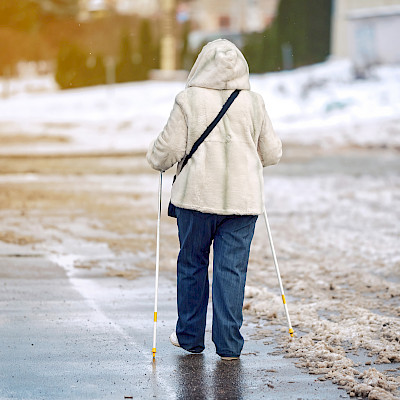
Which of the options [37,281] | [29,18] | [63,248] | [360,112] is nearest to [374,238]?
[63,248]

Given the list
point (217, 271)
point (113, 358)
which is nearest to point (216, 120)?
Answer: point (217, 271)

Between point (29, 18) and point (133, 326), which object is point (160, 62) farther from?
point (133, 326)

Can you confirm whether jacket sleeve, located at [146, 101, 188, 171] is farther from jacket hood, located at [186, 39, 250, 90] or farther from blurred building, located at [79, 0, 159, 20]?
blurred building, located at [79, 0, 159, 20]

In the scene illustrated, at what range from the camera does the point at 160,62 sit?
3122 cm

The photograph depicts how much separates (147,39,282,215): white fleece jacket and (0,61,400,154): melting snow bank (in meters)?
20.1

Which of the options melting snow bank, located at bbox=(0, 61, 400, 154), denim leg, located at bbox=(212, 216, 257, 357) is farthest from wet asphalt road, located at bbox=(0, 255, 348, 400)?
melting snow bank, located at bbox=(0, 61, 400, 154)

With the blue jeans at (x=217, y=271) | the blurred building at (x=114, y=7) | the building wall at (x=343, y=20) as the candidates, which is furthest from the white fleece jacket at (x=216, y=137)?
the building wall at (x=343, y=20)

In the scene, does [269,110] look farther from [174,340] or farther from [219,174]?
[219,174]

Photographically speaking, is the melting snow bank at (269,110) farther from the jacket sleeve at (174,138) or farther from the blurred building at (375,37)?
the jacket sleeve at (174,138)

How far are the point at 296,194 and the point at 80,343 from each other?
9.16 meters

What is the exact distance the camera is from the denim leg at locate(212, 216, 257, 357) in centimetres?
500

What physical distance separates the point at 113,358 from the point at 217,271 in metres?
0.75

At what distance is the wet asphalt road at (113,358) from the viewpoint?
14.9ft

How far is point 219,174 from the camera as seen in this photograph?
491 cm
